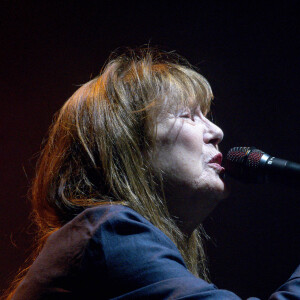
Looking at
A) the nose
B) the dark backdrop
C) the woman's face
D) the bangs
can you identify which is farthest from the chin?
the dark backdrop

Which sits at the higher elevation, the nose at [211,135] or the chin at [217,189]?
the nose at [211,135]

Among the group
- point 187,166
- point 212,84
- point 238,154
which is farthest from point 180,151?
point 212,84

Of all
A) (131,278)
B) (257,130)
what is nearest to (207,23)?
(257,130)

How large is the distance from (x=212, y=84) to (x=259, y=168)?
26.6 inches

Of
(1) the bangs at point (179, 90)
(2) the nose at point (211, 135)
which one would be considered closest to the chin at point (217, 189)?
(2) the nose at point (211, 135)

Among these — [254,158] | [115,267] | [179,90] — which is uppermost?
[179,90]

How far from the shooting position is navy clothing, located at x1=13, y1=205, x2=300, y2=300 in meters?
0.67

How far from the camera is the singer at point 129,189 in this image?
694 mm

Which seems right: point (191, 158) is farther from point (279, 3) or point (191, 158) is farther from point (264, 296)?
point (279, 3)

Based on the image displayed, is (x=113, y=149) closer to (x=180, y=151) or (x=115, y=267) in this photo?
(x=180, y=151)

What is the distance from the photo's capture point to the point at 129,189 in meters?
0.91

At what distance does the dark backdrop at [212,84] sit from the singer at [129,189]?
393mm

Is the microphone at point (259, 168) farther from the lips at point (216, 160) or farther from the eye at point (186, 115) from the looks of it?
the eye at point (186, 115)

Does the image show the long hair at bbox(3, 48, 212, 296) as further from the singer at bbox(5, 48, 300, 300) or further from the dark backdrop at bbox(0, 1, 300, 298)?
the dark backdrop at bbox(0, 1, 300, 298)
